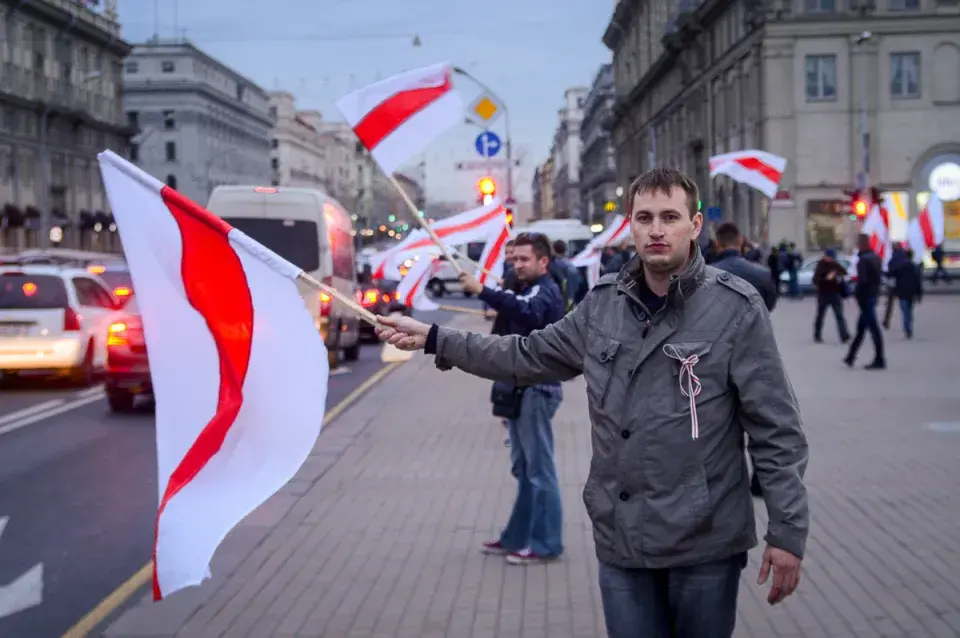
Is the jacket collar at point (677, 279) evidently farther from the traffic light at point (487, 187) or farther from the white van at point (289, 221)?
the traffic light at point (487, 187)

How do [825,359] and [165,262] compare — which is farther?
[825,359]

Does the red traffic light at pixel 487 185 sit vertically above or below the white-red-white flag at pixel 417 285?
above

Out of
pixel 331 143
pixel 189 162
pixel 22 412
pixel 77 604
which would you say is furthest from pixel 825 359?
pixel 331 143

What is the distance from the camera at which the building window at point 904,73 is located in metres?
51.7

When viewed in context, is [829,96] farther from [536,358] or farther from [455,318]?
[536,358]

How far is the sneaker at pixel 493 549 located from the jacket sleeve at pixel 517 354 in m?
3.53

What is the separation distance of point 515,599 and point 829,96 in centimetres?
4763

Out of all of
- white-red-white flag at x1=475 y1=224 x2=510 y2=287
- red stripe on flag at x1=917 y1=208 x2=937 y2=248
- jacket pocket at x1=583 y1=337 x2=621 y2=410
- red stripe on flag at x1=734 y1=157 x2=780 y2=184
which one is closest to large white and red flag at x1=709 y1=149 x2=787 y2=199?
red stripe on flag at x1=734 y1=157 x2=780 y2=184

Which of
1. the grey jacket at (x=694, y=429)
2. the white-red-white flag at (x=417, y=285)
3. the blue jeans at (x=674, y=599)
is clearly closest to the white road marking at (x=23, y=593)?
the blue jeans at (x=674, y=599)

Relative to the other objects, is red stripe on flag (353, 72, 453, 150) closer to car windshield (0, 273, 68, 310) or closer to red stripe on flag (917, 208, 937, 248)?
car windshield (0, 273, 68, 310)

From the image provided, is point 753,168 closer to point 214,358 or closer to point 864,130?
point 214,358

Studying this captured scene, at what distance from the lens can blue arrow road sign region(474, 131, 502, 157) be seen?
80.7ft

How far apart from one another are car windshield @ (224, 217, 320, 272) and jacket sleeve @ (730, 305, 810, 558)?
18.0 m

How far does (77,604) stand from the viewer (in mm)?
7184
